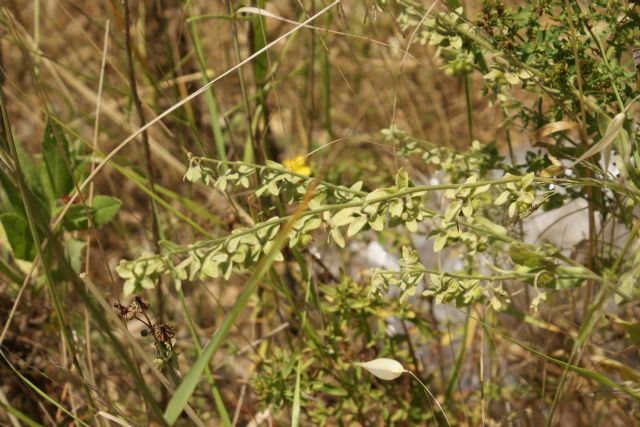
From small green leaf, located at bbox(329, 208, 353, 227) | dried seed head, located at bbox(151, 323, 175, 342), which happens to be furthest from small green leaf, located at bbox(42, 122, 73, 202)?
small green leaf, located at bbox(329, 208, 353, 227)

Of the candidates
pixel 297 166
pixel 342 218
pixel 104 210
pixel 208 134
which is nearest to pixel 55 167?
pixel 104 210

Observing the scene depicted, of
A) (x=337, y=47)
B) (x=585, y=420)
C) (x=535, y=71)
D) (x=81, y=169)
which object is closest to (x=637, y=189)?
(x=535, y=71)

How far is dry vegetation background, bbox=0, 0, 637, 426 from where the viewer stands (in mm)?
1363

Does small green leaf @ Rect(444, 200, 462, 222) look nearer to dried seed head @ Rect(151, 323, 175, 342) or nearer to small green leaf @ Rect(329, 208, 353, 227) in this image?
small green leaf @ Rect(329, 208, 353, 227)

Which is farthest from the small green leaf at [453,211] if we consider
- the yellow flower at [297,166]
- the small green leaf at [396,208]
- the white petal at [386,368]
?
the yellow flower at [297,166]

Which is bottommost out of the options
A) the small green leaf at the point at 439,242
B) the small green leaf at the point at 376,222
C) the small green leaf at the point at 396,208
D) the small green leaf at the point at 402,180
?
the small green leaf at the point at 439,242

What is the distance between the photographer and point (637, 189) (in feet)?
2.90

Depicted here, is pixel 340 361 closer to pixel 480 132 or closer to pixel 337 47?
pixel 480 132

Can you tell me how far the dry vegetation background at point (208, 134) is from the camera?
136 centimetres

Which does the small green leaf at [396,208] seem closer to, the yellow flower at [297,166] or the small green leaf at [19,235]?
the yellow flower at [297,166]

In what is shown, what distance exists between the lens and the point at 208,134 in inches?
96.2

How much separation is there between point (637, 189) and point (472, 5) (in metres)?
1.72

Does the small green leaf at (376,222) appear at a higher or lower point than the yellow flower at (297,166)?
higher

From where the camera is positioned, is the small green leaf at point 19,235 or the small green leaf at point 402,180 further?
the small green leaf at point 19,235
